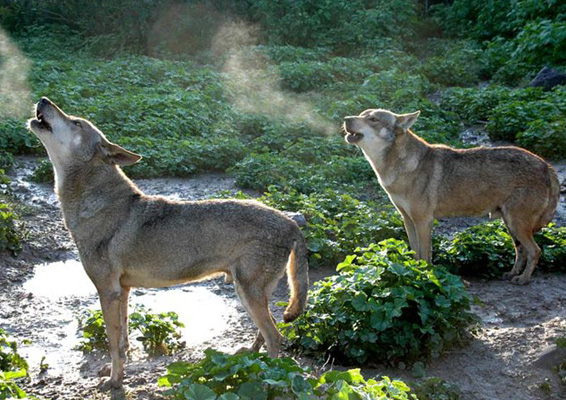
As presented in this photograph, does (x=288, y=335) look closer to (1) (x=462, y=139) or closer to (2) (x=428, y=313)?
(2) (x=428, y=313)

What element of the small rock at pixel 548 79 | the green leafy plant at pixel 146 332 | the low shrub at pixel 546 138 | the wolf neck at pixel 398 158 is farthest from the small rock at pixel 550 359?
the small rock at pixel 548 79

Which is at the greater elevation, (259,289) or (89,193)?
(89,193)

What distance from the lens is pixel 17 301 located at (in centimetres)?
820

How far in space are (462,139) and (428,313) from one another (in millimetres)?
8028

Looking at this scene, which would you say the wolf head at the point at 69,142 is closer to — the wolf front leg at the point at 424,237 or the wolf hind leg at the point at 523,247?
the wolf front leg at the point at 424,237

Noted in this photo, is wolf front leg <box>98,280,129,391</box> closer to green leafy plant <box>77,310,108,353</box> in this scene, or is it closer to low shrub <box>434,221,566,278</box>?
green leafy plant <box>77,310,108,353</box>

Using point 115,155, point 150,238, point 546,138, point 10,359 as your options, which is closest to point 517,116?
point 546,138

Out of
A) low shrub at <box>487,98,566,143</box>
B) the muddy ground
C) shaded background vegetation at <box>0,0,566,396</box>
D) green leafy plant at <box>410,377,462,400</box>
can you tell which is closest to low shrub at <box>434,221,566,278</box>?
shaded background vegetation at <box>0,0,566,396</box>

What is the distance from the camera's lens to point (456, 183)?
8.95 m

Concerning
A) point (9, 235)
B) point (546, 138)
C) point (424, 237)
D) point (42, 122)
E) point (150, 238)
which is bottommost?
point (424, 237)

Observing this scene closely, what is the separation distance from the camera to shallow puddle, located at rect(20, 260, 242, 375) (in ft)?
23.3

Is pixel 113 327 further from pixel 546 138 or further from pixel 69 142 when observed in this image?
pixel 546 138

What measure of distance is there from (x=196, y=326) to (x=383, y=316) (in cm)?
208

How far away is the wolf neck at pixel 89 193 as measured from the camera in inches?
248
